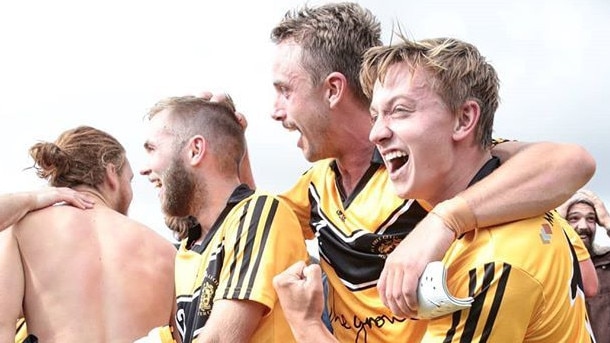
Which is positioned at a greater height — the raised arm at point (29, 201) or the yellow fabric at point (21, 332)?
the raised arm at point (29, 201)

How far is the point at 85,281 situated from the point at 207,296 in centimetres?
147

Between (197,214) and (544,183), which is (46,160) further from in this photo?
(544,183)

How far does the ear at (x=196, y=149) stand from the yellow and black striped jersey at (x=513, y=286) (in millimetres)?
1566

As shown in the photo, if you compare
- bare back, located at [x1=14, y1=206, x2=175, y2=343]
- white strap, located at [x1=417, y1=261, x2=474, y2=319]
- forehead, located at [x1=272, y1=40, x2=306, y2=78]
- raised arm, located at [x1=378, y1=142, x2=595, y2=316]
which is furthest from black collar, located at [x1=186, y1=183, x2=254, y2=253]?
white strap, located at [x1=417, y1=261, x2=474, y2=319]

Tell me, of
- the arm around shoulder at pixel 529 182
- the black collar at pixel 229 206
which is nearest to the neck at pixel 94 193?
the black collar at pixel 229 206

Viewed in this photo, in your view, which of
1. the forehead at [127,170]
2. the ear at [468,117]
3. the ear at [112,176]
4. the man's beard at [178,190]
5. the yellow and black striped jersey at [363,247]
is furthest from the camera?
the forehead at [127,170]

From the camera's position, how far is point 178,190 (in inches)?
171

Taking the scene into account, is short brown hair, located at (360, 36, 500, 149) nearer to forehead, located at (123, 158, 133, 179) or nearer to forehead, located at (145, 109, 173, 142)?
forehead, located at (145, 109, 173, 142)

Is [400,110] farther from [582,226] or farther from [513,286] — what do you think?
[582,226]

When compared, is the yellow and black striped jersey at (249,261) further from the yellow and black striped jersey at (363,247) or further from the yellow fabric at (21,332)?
the yellow fabric at (21,332)

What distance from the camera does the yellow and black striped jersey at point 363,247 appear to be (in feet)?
12.3

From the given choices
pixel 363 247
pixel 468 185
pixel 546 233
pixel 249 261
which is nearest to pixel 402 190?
pixel 468 185

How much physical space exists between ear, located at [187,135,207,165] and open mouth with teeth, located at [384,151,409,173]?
1.30m

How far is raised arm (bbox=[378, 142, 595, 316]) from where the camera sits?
297cm
